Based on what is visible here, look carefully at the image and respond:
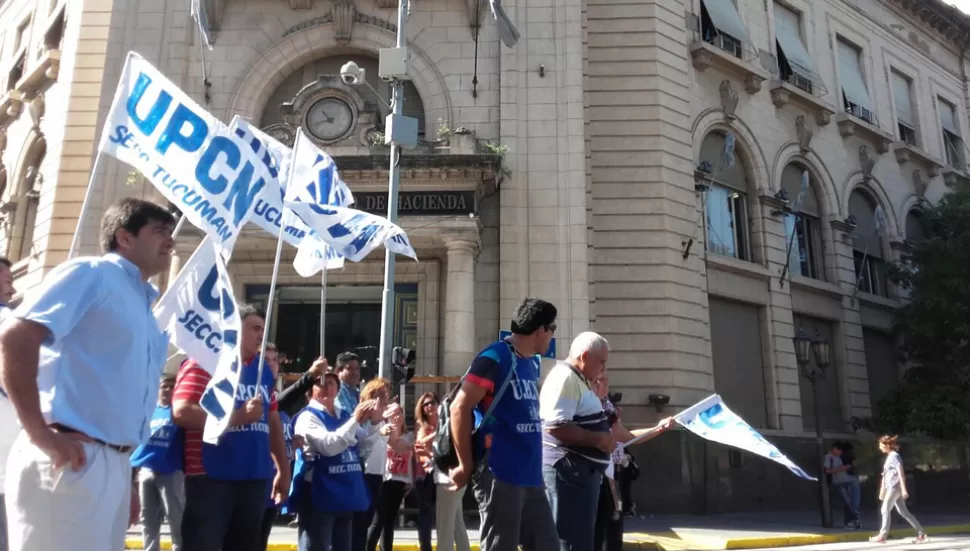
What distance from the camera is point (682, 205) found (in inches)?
674

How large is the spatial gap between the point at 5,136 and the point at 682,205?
19070 mm

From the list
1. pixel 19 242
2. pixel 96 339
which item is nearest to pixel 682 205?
pixel 96 339

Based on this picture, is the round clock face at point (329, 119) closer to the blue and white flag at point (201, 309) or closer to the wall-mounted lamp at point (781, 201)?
the blue and white flag at point (201, 309)

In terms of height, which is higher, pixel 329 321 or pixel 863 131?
pixel 863 131

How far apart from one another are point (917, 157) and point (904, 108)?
1942 millimetres

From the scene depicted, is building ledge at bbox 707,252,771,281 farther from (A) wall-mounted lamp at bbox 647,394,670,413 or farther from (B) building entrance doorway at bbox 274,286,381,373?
(B) building entrance doorway at bbox 274,286,381,373

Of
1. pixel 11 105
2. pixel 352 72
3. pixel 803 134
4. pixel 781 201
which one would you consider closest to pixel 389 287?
pixel 352 72

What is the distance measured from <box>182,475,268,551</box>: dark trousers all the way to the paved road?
8.86 meters

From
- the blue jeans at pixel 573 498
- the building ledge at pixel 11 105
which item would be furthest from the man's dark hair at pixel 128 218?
the building ledge at pixel 11 105

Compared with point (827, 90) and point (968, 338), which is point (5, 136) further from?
point (968, 338)

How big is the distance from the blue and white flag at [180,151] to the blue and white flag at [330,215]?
243cm

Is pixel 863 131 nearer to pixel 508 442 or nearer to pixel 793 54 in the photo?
pixel 793 54

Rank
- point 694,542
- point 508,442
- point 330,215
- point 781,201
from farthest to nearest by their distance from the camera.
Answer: point 781,201, point 694,542, point 330,215, point 508,442

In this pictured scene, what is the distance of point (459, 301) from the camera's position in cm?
1434
